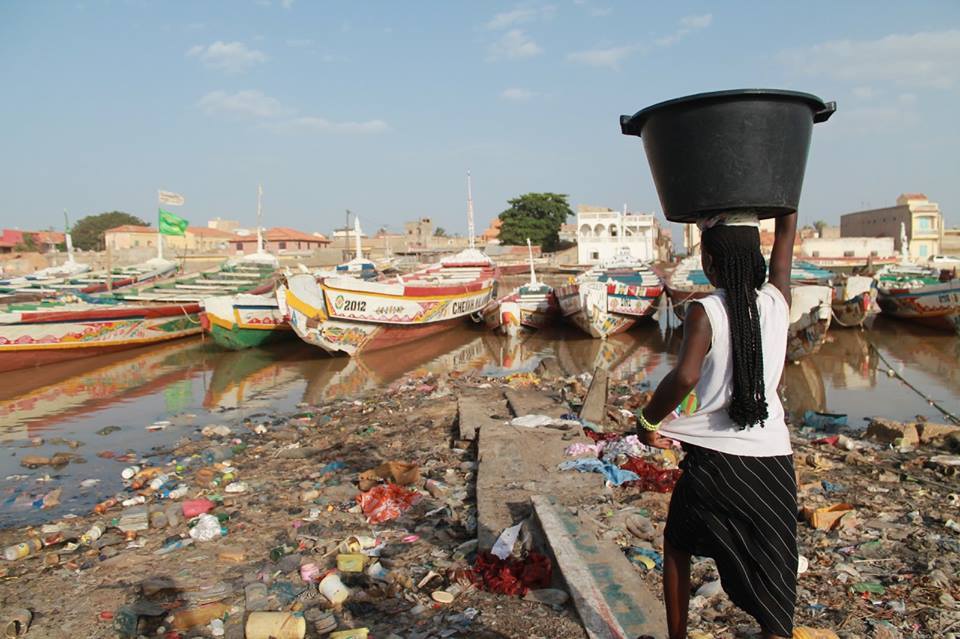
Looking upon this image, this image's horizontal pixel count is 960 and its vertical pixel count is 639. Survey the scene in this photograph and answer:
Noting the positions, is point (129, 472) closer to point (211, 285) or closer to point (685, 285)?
point (211, 285)

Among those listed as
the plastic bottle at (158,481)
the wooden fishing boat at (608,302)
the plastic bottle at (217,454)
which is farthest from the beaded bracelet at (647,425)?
the wooden fishing boat at (608,302)

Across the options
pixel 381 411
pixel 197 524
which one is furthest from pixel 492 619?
pixel 381 411

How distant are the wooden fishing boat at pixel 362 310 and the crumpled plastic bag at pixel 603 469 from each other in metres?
9.72

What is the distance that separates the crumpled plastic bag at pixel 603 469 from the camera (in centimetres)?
445

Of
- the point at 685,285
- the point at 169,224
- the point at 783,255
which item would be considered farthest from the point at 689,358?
the point at 169,224

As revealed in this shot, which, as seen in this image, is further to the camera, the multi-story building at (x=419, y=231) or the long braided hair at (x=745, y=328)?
the multi-story building at (x=419, y=231)

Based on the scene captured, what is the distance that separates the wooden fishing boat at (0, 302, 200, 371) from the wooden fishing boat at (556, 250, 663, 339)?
9573mm

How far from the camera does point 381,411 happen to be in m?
8.32

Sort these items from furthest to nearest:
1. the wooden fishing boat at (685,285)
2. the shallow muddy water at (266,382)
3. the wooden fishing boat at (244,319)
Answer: the wooden fishing boat at (685,285) → the wooden fishing boat at (244,319) → the shallow muddy water at (266,382)

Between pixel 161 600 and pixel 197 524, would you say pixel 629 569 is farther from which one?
pixel 197 524

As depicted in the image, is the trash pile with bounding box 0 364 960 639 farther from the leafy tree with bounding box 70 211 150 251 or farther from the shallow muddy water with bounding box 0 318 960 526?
the leafy tree with bounding box 70 211 150 251

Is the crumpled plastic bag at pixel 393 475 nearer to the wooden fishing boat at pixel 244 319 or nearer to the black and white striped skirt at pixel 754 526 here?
the black and white striped skirt at pixel 754 526

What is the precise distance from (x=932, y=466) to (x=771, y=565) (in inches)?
166

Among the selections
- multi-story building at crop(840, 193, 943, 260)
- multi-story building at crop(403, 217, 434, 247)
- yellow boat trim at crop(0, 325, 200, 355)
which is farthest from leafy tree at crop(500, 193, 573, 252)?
yellow boat trim at crop(0, 325, 200, 355)
